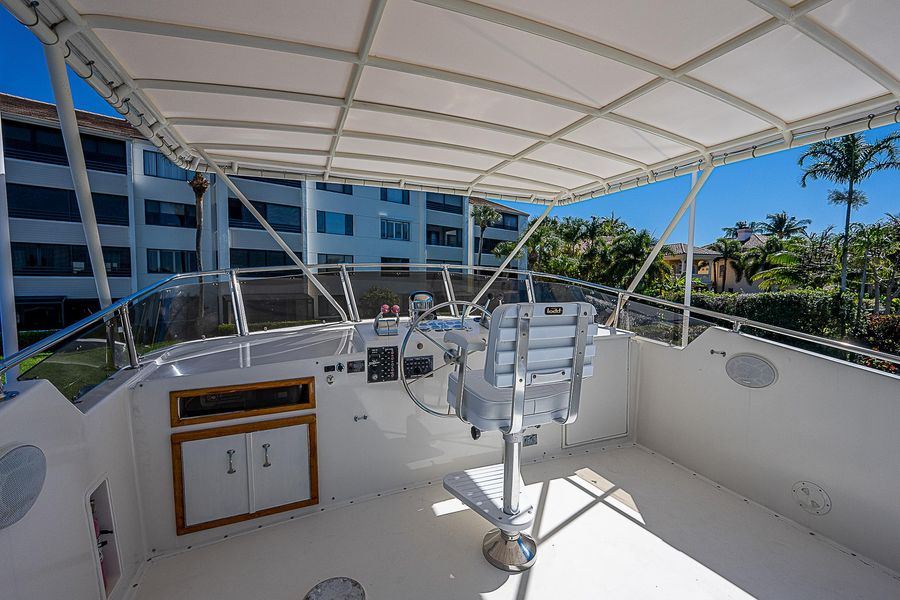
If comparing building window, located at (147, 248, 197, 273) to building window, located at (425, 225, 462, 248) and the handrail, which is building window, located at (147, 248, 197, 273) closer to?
building window, located at (425, 225, 462, 248)

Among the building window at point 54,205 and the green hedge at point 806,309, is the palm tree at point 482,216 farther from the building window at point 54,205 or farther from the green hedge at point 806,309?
the building window at point 54,205

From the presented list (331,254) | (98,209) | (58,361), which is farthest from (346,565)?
(98,209)

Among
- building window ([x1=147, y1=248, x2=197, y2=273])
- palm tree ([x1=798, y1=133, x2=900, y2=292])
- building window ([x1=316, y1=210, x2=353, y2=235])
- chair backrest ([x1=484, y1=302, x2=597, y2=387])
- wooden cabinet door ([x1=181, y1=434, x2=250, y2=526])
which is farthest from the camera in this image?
building window ([x1=316, y1=210, x2=353, y2=235])

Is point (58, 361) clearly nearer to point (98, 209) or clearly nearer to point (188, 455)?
point (188, 455)

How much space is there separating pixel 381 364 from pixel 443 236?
19.0m

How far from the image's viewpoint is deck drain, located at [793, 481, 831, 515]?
1.97 m

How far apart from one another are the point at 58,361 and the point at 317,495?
132 cm

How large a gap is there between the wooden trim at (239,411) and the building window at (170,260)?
1619cm

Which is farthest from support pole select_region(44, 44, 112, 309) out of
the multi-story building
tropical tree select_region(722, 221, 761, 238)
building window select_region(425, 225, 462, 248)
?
tropical tree select_region(722, 221, 761, 238)

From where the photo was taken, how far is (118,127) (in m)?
14.9

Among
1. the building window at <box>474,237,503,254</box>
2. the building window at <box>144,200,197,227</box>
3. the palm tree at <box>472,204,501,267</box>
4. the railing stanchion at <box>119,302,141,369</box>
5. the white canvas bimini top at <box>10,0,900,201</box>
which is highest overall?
the palm tree at <box>472,204,501,267</box>

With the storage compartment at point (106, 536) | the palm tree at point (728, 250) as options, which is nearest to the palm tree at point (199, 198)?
the storage compartment at point (106, 536)

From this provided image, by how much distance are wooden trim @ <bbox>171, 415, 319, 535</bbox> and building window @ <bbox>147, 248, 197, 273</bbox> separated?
1622 cm

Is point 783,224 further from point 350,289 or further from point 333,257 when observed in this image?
point 350,289
